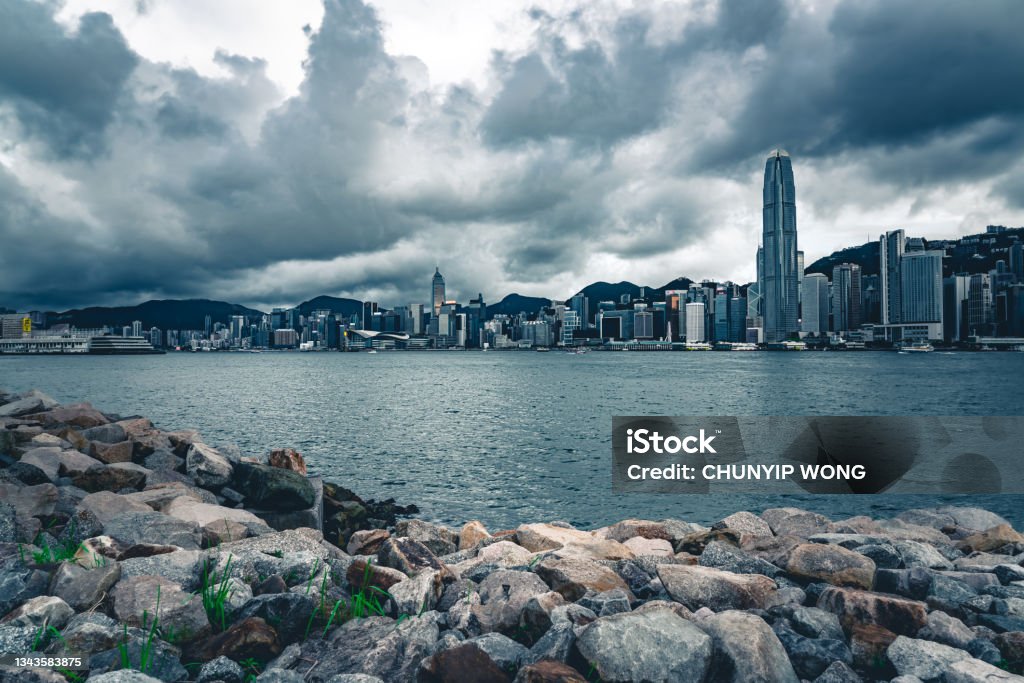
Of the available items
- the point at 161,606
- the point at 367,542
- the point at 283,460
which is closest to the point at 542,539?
the point at 367,542

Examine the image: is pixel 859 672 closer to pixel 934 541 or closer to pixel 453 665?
pixel 453 665

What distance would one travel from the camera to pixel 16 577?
496 centimetres

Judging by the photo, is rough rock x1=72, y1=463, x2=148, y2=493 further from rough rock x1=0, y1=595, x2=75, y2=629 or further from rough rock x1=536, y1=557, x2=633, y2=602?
rough rock x1=536, y1=557, x2=633, y2=602

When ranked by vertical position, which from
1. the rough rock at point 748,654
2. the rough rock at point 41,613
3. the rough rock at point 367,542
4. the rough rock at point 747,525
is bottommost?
the rough rock at point 747,525

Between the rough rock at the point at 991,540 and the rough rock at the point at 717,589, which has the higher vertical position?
the rough rock at the point at 717,589

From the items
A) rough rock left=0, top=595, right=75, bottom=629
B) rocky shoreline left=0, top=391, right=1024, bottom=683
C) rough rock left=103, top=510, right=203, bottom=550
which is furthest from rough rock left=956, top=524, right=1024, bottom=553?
rough rock left=0, top=595, right=75, bottom=629

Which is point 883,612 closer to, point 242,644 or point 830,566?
point 830,566

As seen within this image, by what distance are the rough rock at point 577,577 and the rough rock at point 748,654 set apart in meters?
1.47

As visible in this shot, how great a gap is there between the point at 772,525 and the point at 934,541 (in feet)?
7.75

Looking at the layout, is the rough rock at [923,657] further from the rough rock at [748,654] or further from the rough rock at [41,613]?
the rough rock at [41,613]

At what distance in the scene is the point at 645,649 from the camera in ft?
14.3

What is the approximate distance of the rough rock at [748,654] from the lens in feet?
14.1

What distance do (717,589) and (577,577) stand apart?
133 centimetres

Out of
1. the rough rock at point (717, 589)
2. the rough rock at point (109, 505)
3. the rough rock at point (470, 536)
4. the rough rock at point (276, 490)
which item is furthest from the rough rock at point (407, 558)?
Result: the rough rock at point (276, 490)
